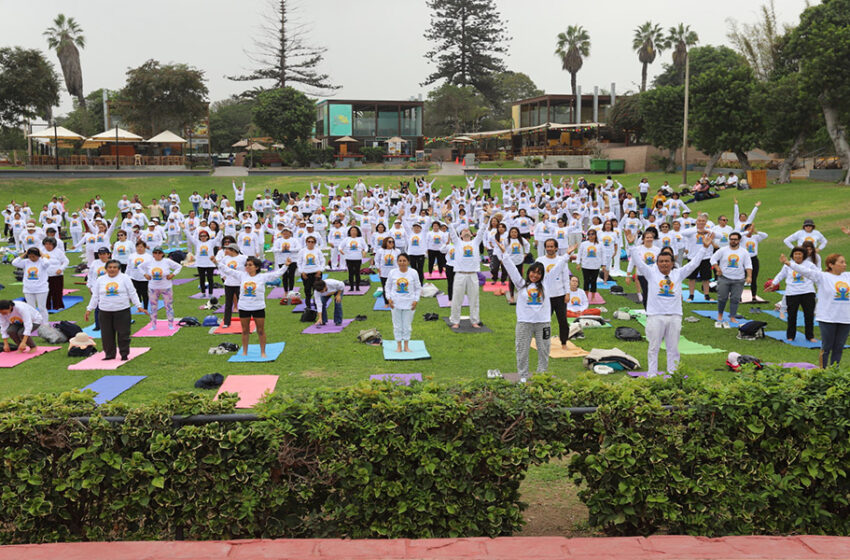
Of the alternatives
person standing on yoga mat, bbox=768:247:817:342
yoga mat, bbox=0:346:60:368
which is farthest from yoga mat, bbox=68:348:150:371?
person standing on yoga mat, bbox=768:247:817:342

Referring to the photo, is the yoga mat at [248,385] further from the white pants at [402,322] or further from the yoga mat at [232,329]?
the yoga mat at [232,329]

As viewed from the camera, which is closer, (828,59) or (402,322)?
(402,322)

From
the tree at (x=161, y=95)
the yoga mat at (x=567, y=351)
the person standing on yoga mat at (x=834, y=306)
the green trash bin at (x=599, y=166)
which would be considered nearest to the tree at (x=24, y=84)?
the tree at (x=161, y=95)

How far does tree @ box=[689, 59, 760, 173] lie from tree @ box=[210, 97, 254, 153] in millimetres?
44675

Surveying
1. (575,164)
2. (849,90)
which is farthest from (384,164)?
(849,90)

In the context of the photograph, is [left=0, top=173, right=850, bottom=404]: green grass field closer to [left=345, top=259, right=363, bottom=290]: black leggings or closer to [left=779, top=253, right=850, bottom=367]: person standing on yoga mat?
[left=345, top=259, right=363, bottom=290]: black leggings

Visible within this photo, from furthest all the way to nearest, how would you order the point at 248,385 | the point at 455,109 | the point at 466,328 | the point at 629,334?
1. the point at 455,109
2. the point at 466,328
3. the point at 629,334
4. the point at 248,385

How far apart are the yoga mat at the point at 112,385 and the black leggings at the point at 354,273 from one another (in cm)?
782

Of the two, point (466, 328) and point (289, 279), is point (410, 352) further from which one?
point (289, 279)

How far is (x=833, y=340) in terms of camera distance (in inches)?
401

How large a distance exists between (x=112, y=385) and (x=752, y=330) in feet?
36.2

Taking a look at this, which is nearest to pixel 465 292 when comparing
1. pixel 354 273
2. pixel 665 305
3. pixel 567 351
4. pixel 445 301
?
pixel 445 301

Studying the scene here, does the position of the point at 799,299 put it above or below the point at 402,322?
above

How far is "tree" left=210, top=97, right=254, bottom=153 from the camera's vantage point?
74.1 meters
